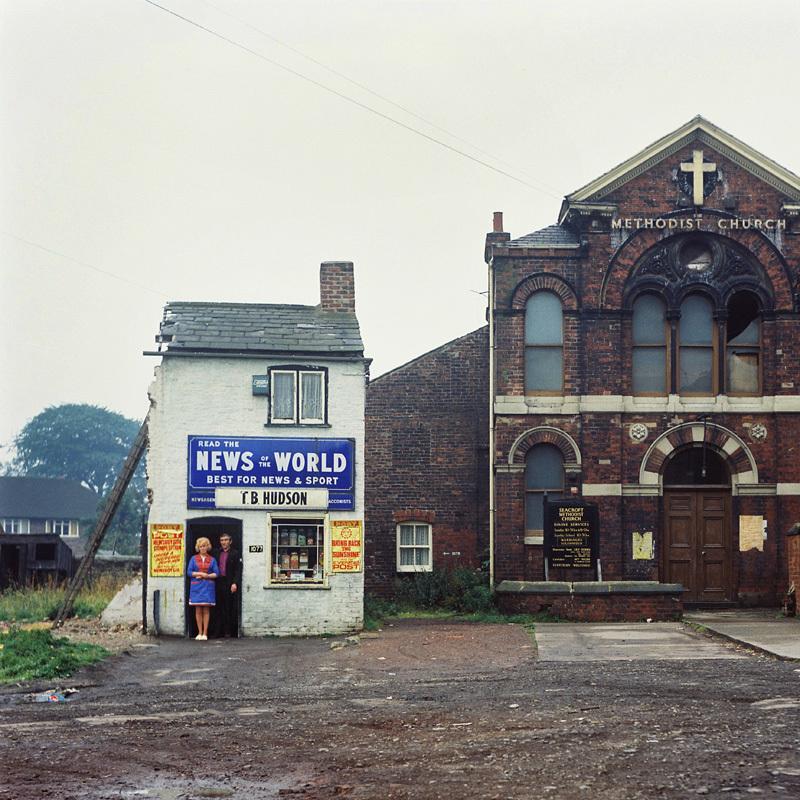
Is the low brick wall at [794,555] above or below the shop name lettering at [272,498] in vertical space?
below

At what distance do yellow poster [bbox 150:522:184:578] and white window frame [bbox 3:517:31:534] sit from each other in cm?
7117

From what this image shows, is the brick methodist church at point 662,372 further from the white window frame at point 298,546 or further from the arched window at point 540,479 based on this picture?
the white window frame at point 298,546

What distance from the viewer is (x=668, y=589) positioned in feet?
74.1

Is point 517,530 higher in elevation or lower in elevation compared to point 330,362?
lower

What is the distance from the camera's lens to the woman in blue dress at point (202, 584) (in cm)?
2150

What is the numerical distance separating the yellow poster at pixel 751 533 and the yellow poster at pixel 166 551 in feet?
38.8

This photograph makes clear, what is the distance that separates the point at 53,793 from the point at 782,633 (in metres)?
13.5

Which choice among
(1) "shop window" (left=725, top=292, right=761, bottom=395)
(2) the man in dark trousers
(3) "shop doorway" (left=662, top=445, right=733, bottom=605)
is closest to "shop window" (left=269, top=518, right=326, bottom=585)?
(2) the man in dark trousers

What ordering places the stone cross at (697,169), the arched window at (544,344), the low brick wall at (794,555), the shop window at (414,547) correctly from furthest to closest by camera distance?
the shop window at (414,547), the arched window at (544,344), the stone cross at (697,169), the low brick wall at (794,555)

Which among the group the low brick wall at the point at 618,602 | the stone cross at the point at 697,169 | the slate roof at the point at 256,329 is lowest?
the low brick wall at the point at 618,602

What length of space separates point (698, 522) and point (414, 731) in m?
16.6

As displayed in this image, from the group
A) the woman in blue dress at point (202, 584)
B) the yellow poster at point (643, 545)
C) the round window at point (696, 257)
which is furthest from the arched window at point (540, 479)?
the woman in blue dress at point (202, 584)

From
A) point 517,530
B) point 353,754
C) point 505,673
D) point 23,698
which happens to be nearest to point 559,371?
point 517,530

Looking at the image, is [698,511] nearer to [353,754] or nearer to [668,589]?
[668,589]
